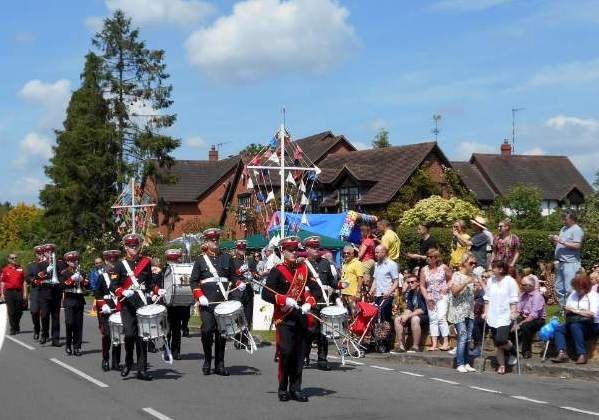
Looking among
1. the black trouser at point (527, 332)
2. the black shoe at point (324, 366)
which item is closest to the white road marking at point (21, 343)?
the black shoe at point (324, 366)

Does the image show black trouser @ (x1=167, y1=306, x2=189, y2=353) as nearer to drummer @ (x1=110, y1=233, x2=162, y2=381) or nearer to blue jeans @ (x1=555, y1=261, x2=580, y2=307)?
drummer @ (x1=110, y1=233, x2=162, y2=381)

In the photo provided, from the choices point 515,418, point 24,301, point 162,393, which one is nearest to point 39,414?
point 162,393

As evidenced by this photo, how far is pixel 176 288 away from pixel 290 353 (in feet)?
19.5

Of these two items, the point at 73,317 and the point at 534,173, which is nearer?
the point at 73,317

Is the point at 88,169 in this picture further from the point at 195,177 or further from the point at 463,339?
the point at 463,339

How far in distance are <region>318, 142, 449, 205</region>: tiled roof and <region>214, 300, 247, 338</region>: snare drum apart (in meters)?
39.6

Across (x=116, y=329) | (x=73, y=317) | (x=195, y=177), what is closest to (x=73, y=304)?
(x=73, y=317)

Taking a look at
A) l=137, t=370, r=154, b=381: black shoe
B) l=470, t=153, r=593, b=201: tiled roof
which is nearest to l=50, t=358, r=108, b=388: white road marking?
l=137, t=370, r=154, b=381: black shoe

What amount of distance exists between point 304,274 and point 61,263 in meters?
9.21

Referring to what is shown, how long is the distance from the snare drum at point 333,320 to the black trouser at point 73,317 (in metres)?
5.47

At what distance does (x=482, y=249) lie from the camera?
1858cm

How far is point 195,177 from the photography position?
8512 centimetres

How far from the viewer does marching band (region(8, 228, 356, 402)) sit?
38.2 feet

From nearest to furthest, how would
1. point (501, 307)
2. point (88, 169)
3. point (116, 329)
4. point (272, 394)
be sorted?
point (272, 394) < point (116, 329) < point (501, 307) < point (88, 169)
